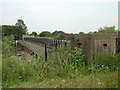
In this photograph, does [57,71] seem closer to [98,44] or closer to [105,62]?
[105,62]

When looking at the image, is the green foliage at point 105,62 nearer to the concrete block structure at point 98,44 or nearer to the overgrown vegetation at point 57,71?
the overgrown vegetation at point 57,71

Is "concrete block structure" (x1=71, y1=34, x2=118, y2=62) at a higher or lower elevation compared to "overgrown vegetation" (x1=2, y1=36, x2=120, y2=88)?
higher

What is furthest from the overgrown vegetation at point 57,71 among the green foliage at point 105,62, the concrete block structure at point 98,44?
the concrete block structure at point 98,44

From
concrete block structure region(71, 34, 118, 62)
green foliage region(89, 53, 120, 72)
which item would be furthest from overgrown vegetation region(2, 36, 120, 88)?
concrete block structure region(71, 34, 118, 62)

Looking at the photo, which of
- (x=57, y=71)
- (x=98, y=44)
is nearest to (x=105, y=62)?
(x=98, y=44)

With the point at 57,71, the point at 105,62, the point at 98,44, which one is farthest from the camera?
the point at 98,44

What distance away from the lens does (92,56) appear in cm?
312

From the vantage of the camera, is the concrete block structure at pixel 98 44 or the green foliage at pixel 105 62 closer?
the green foliage at pixel 105 62

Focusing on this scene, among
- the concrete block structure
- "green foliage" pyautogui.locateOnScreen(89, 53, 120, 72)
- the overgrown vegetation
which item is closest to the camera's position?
the overgrown vegetation

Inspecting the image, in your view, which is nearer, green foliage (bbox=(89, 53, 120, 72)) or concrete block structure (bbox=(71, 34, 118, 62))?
green foliage (bbox=(89, 53, 120, 72))

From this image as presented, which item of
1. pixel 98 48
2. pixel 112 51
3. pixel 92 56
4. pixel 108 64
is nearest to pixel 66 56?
pixel 92 56

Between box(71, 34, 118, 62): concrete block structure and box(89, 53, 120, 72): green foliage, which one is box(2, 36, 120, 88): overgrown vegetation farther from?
box(71, 34, 118, 62): concrete block structure

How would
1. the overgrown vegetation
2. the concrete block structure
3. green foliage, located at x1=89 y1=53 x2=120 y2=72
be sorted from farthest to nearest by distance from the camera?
the concrete block structure < green foliage, located at x1=89 y1=53 x2=120 y2=72 < the overgrown vegetation

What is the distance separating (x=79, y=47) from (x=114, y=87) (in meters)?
2.02
